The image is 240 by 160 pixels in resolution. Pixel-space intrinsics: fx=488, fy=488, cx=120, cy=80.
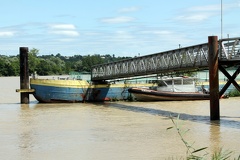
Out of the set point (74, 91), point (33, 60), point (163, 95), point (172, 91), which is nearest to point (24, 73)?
point (74, 91)

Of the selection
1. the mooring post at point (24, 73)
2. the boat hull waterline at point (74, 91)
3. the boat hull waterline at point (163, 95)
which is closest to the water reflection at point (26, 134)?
the mooring post at point (24, 73)

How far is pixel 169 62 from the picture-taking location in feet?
107

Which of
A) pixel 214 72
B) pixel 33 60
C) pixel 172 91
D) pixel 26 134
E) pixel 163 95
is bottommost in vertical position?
pixel 26 134

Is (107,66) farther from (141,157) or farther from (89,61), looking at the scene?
(89,61)

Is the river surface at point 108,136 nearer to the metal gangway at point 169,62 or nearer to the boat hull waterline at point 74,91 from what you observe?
the metal gangway at point 169,62

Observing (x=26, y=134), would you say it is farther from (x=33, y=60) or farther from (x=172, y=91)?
(x=33, y=60)

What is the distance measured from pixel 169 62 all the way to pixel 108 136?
14.7 m

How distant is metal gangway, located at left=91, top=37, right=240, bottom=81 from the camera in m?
23.9

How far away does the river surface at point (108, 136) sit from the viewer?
14836 mm

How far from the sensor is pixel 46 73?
12694cm

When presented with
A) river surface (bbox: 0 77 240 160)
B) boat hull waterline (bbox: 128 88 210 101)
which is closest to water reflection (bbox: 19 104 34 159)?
river surface (bbox: 0 77 240 160)

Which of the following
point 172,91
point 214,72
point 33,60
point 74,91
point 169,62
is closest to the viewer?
point 214,72

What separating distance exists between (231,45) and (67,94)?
59.7 ft

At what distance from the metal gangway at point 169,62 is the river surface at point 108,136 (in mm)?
3097
